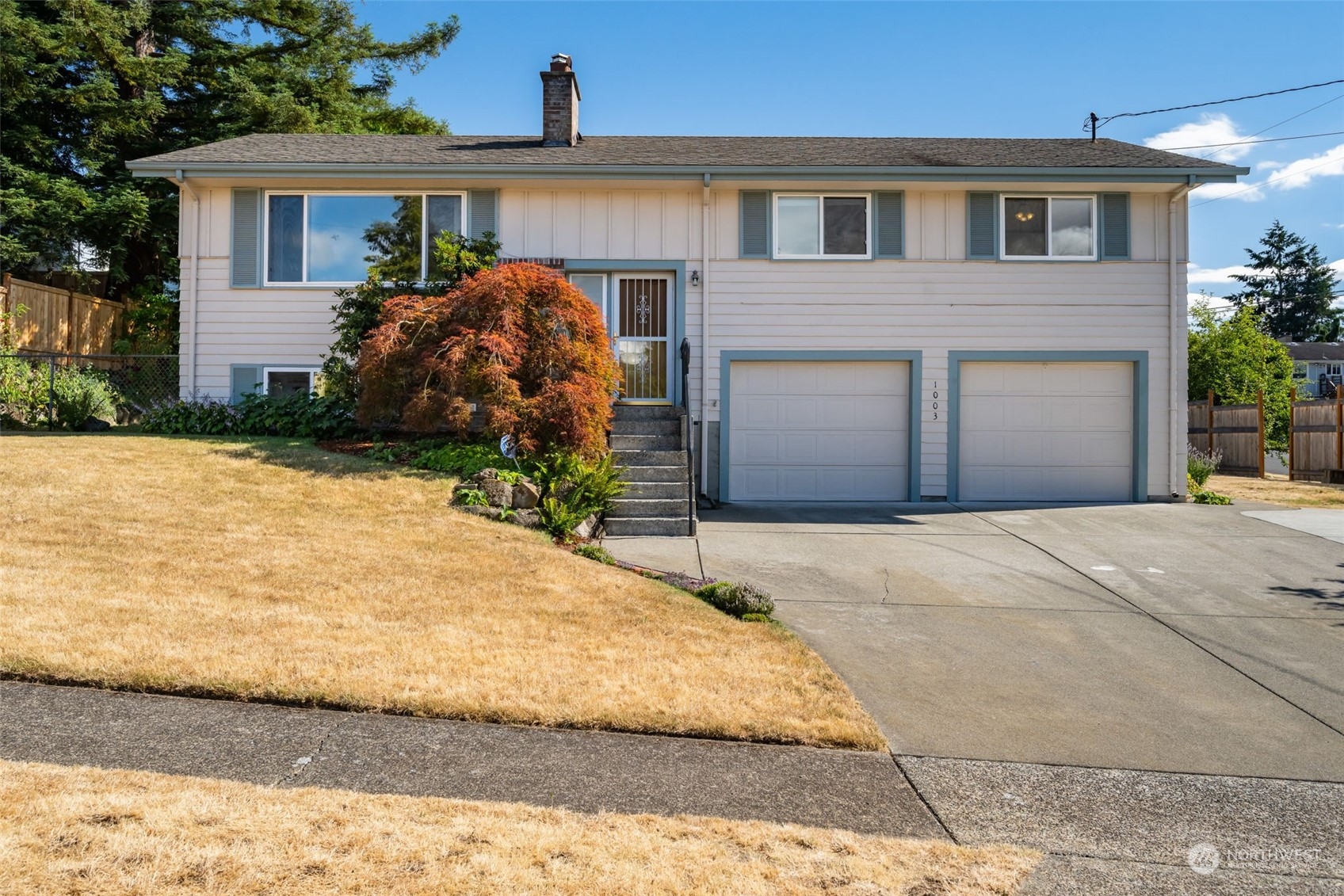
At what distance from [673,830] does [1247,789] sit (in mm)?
2719

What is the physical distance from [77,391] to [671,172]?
30.3 ft

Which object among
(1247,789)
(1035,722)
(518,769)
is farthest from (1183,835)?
(518,769)

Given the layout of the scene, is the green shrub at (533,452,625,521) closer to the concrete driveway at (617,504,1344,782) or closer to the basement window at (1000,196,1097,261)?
the concrete driveway at (617,504,1344,782)

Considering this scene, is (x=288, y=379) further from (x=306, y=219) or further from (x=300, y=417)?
(x=306, y=219)

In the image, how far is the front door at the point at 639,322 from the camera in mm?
12992

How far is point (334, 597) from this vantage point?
6258 millimetres

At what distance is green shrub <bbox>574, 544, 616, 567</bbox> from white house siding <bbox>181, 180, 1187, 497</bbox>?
16.3 ft

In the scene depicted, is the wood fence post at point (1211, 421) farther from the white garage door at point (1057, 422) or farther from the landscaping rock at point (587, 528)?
the landscaping rock at point (587, 528)

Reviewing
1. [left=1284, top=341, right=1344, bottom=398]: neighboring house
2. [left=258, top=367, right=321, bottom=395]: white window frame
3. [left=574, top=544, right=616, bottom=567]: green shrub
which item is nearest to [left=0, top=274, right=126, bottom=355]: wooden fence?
[left=258, top=367, right=321, bottom=395]: white window frame

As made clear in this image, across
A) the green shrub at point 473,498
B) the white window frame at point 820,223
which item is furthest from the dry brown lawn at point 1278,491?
the green shrub at point 473,498

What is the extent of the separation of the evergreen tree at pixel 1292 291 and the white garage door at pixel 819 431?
5751 centimetres

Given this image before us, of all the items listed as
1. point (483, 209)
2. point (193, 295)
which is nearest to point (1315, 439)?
point (483, 209)

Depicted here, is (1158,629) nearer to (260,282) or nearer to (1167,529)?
(1167,529)

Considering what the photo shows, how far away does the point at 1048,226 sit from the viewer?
1299 centimetres
